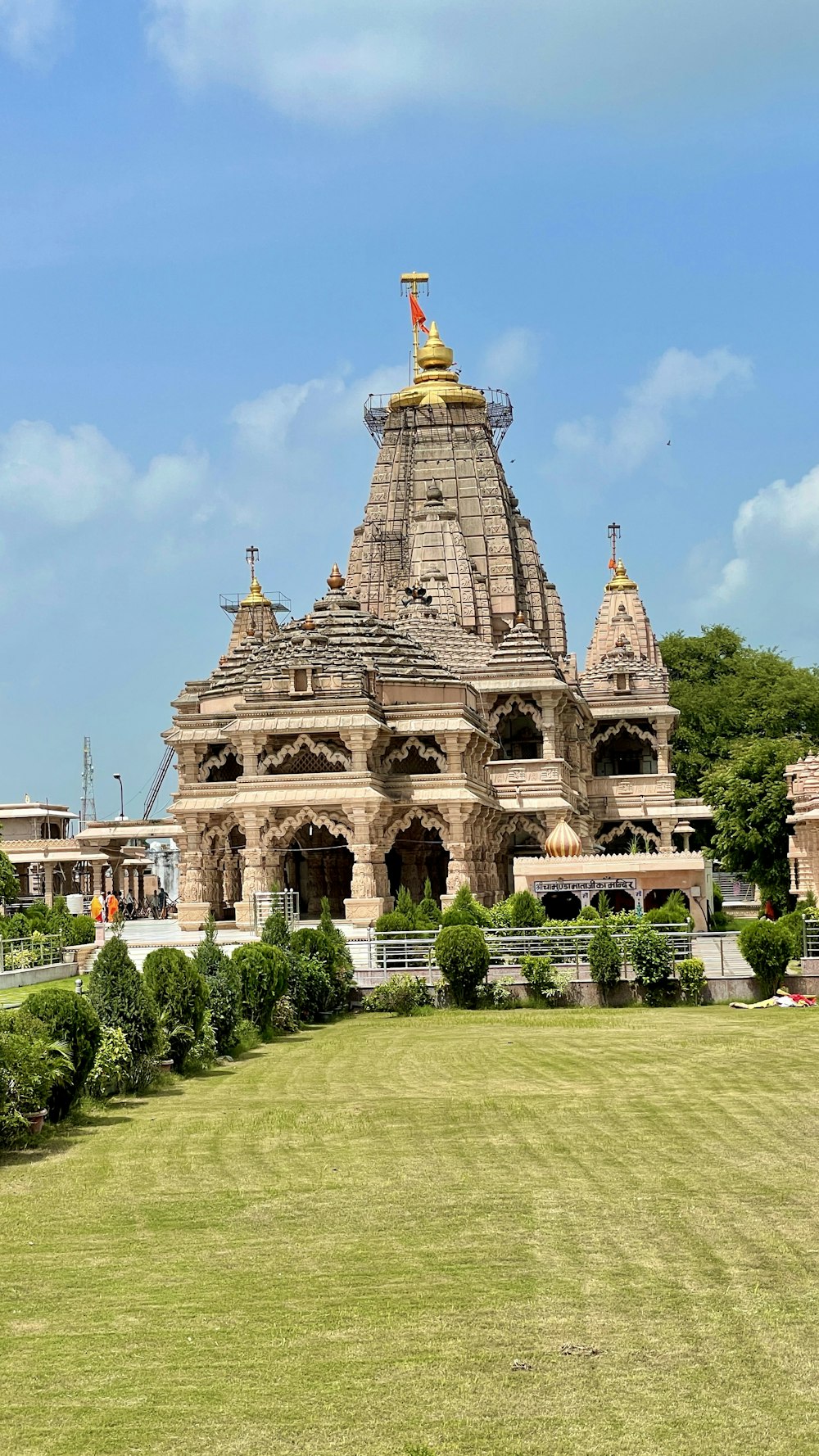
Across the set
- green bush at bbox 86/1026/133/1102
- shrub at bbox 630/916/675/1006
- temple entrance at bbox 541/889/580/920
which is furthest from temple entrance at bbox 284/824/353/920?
green bush at bbox 86/1026/133/1102

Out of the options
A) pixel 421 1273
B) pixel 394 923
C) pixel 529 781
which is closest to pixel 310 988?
pixel 394 923

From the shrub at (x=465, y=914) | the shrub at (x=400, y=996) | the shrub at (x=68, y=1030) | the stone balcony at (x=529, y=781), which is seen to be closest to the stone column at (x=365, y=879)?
the shrub at (x=465, y=914)

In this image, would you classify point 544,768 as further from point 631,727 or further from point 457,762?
point 631,727

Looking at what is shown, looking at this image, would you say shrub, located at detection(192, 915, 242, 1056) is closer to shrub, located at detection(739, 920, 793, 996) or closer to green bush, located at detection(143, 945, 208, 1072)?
green bush, located at detection(143, 945, 208, 1072)

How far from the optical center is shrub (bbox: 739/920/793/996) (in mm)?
28859

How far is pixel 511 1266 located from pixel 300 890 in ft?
118

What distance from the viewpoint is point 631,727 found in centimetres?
6619

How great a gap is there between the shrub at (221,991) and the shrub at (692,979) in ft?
26.8

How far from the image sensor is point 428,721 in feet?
148

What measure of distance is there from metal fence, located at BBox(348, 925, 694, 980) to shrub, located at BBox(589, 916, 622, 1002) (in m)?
0.21

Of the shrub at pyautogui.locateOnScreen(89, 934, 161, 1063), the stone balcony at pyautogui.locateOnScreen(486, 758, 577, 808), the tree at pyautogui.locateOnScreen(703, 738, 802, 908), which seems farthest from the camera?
the tree at pyautogui.locateOnScreen(703, 738, 802, 908)

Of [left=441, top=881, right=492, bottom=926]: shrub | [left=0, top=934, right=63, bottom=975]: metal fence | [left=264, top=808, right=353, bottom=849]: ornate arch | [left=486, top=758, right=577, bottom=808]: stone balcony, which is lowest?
[left=0, top=934, right=63, bottom=975]: metal fence

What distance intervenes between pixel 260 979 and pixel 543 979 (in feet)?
18.6

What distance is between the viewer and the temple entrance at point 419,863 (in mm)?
48375
